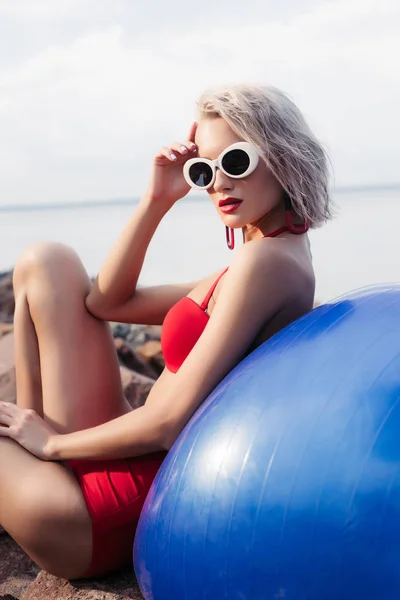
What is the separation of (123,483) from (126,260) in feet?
2.99

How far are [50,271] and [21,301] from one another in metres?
0.17

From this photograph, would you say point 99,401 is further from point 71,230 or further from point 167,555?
point 71,230

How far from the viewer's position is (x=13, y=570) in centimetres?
334

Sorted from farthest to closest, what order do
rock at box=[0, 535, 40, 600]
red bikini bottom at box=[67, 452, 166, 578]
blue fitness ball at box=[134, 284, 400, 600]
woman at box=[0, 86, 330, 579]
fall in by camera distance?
rock at box=[0, 535, 40, 600] → red bikini bottom at box=[67, 452, 166, 578] → woman at box=[0, 86, 330, 579] → blue fitness ball at box=[134, 284, 400, 600]

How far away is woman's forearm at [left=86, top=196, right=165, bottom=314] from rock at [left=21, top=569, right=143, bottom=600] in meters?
0.97

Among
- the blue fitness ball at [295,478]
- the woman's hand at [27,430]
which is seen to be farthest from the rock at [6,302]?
the blue fitness ball at [295,478]

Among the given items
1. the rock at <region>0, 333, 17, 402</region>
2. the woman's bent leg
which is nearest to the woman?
the woman's bent leg

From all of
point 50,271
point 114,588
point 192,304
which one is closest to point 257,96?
point 192,304

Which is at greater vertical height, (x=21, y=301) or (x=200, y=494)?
(x=21, y=301)

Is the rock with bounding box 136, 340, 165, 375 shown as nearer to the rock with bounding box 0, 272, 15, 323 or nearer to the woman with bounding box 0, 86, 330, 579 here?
the rock with bounding box 0, 272, 15, 323

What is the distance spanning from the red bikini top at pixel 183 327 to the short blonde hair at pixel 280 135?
0.14 m

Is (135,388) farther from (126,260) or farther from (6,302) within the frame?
(6,302)

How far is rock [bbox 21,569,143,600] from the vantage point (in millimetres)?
2752

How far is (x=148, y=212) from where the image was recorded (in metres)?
3.25
